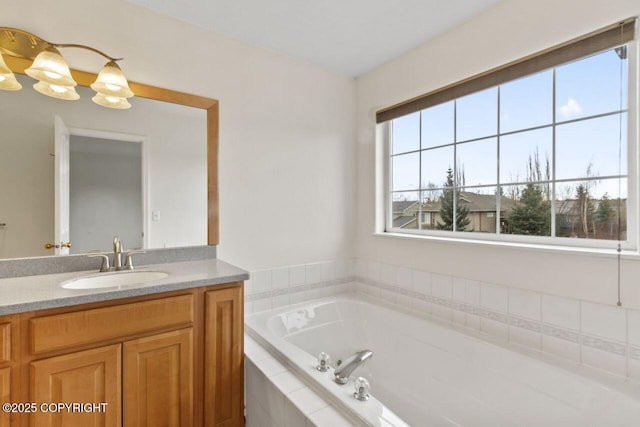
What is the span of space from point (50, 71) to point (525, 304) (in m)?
2.50

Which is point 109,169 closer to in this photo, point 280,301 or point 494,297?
point 280,301

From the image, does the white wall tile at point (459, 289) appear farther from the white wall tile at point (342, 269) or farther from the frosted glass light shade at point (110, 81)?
the frosted glass light shade at point (110, 81)

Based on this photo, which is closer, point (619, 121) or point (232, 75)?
point (619, 121)

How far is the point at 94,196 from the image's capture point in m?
1.59

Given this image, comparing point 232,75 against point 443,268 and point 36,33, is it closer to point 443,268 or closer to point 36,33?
point 36,33

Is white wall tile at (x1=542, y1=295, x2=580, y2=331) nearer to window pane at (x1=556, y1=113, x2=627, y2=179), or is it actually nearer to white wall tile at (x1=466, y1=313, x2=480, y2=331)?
white wall tile at (x1=466, y1=313, x2=480, y2=331)

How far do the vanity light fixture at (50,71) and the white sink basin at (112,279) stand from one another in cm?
89

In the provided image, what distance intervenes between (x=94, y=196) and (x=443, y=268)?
6.71 ft

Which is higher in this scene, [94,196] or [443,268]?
[94,196]

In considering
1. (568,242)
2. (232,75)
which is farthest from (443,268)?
(232,75)

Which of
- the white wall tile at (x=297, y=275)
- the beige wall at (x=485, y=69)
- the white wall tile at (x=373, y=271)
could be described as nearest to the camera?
the beige wall at (x=485, y=69)

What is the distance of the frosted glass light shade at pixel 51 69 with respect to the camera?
1.33 m

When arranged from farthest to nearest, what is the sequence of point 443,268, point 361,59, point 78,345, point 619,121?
point 361,59, point 443,268, point 619,121, point 78,345

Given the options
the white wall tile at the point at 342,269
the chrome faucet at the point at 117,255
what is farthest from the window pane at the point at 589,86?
the chrome faucet at the point at 117,255
